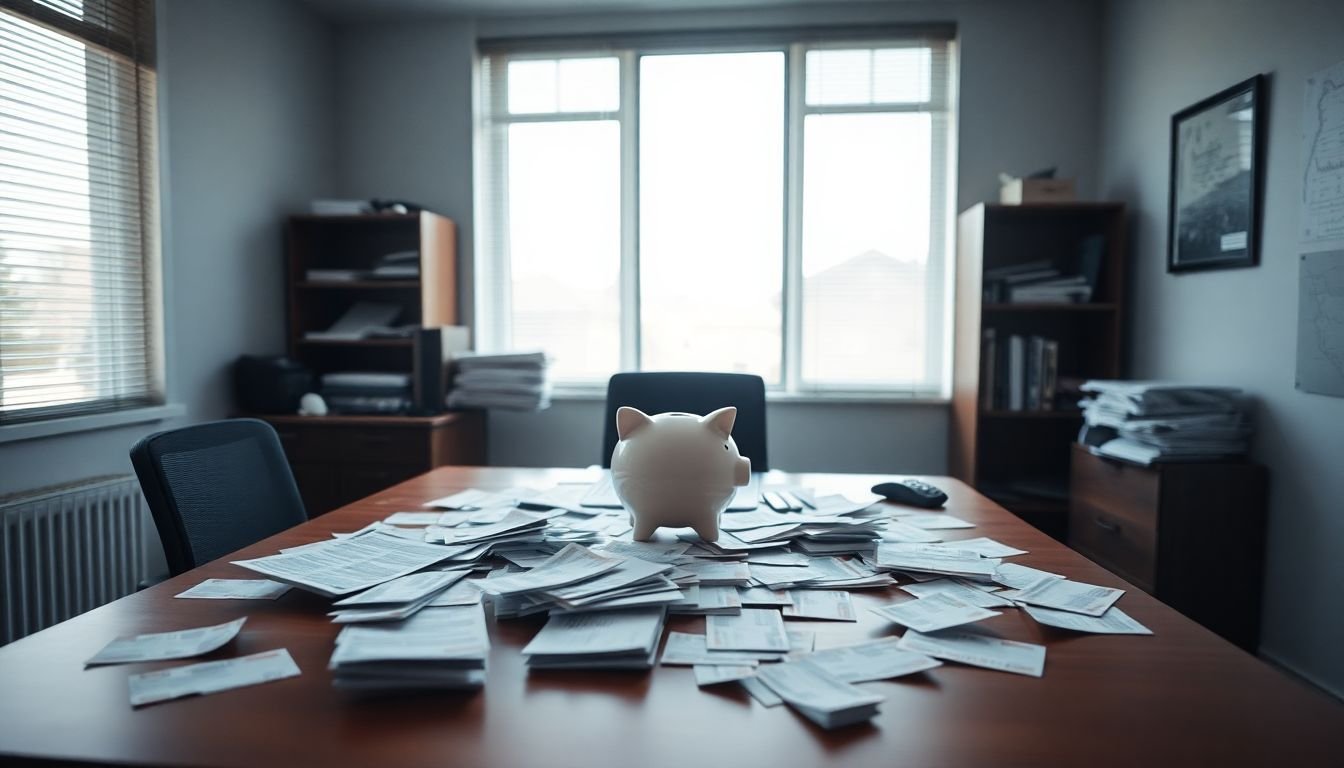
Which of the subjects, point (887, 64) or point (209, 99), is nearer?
point (209, 99)

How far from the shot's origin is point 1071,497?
9.78ft

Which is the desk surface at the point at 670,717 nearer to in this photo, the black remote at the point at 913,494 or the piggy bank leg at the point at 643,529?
the piggy bank leg at the point at 643,529

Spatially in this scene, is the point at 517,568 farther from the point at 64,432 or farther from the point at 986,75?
the point at 986,75

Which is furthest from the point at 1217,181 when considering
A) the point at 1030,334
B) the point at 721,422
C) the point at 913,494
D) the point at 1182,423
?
the point at 721,422

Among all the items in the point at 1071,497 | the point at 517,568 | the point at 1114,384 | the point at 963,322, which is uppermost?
the point at 963,322

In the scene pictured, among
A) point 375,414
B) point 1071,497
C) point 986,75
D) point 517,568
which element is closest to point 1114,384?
point 1071,497

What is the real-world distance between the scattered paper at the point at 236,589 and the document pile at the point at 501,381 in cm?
231

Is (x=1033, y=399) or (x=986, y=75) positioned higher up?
(x=986, y=75)

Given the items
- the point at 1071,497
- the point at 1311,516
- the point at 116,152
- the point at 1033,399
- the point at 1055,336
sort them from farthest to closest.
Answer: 1. the point at 1055,336
2. the point at 1033,399
3. the point at 1071,497
4. the point at 116,152
5. the point at 1311,516

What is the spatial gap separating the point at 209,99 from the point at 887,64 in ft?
9.89

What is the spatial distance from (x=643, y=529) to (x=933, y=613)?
493mm

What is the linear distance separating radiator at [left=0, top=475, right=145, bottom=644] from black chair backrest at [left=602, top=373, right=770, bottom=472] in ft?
5.59

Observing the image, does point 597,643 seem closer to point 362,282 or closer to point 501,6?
point 362,282

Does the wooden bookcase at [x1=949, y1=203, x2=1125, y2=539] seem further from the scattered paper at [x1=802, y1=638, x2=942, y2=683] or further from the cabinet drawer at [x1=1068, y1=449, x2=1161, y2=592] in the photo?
the scattered paper at [x1=802, y1=638, x2=942, y2=683]
